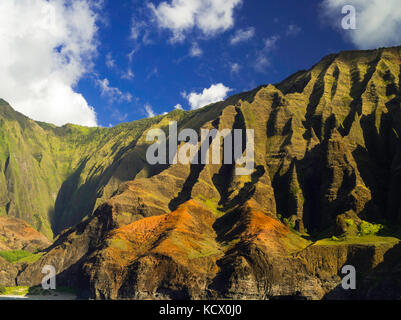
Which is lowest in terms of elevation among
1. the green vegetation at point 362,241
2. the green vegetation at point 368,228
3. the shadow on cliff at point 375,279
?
the shadow on cliff at point 375,279

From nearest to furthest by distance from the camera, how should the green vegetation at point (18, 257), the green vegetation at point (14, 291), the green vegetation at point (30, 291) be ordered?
the green vegetation at point (30, 291) → the green vegetation at point (14, 291) → the green vegetation at point (18, 257)

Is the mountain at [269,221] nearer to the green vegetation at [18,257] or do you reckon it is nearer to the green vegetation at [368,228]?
the green vegetation at [368,228]

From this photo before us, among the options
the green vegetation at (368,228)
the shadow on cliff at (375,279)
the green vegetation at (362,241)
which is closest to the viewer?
the shadow on cliff at (375,279)

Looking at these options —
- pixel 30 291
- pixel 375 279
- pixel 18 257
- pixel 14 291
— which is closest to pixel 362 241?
pixel 375 279

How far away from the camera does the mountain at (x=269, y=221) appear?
114 m

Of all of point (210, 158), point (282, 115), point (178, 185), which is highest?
point (282, 115)

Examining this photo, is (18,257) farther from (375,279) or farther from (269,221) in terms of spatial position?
(375,279)

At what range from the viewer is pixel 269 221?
131m

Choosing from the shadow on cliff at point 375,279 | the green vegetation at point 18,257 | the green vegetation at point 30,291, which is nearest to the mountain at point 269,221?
the shadow on cliff at point 375,279

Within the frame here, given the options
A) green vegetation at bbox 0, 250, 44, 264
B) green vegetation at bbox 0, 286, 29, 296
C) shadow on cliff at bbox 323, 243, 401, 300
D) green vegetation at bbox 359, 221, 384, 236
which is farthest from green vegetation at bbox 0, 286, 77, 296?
green vegetation at bbox 359, 221, 384, 236
